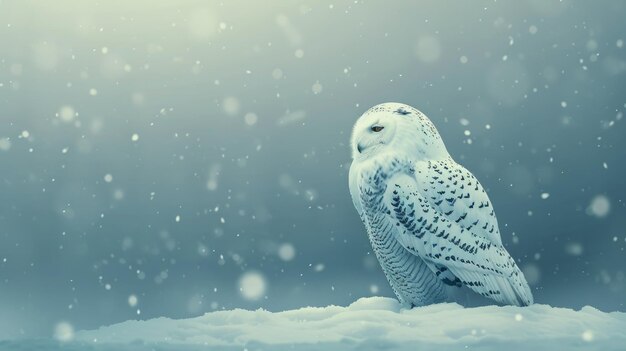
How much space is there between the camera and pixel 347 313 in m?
2.85

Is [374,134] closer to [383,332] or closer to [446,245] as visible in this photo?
[446,245]

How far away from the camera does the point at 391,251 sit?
3072 mm

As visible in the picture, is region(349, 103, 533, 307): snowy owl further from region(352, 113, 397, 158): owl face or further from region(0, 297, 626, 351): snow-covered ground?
region(0, 297, 626, 351): snow-covered ground

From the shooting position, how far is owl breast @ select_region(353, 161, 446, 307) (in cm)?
303

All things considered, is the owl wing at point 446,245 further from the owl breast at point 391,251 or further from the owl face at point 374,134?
the owl face at point 374,134

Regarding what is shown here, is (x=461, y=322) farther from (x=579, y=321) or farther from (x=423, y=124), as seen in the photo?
(x=423, y=124)

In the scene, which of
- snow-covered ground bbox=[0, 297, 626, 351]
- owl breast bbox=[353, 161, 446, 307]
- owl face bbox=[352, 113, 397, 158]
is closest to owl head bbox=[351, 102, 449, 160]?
owl face bbox=[352, 113, 397, 158]

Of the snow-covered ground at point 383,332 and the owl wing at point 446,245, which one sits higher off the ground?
the owl wing at point 446,245

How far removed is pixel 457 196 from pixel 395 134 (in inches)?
15.0

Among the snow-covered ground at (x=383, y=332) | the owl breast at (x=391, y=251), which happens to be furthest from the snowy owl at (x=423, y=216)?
the snow-covered ground at (x=383, y=332)

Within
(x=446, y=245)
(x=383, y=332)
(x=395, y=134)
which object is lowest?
(x=383, y=332)

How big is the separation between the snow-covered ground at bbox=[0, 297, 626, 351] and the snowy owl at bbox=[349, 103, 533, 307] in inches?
6.2

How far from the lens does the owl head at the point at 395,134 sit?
308 centimetres

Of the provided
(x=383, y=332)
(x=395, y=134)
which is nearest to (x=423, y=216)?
(x=395, y=134)
